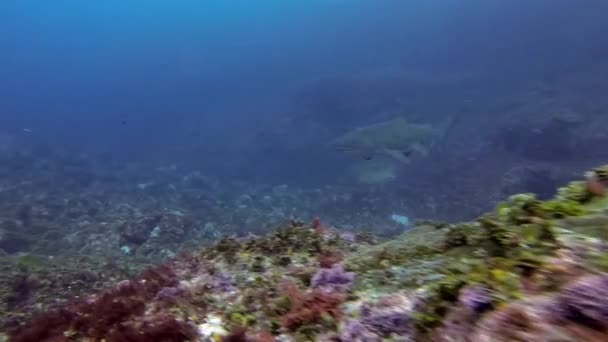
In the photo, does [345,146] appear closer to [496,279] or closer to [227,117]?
[496,279]

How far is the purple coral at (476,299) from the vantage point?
2.18m

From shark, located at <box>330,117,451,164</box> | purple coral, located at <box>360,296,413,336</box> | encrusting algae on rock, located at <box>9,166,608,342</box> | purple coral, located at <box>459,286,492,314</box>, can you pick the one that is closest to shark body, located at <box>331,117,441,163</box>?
shark, located at <box>330,117,451,164</box>

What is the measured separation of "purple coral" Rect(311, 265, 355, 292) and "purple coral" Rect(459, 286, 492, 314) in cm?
137

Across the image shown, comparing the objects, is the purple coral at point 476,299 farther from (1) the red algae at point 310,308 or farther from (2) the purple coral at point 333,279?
(2) the purple coral at point 333,279

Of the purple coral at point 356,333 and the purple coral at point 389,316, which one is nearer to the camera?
the purple coral at point 389,316

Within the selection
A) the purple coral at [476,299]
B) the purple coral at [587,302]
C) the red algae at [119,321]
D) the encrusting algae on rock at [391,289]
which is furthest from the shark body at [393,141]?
the purple coral at [587,302]

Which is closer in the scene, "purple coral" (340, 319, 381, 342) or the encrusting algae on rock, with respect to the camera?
the encrusting algae on rock

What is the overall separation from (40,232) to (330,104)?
22890mm

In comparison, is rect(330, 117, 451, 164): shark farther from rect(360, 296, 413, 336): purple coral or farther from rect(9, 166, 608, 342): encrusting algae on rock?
rect(360, 296, 413, 336): purple coral

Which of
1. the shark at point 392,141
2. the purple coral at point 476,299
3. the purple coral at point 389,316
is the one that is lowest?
the shark at point 392,141

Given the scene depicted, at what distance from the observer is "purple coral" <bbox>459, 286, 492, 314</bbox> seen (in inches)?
86.0

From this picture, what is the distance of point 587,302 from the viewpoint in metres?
1.68

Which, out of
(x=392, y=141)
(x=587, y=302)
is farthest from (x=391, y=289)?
(x=392, y=141)

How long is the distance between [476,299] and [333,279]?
5.62 ft
